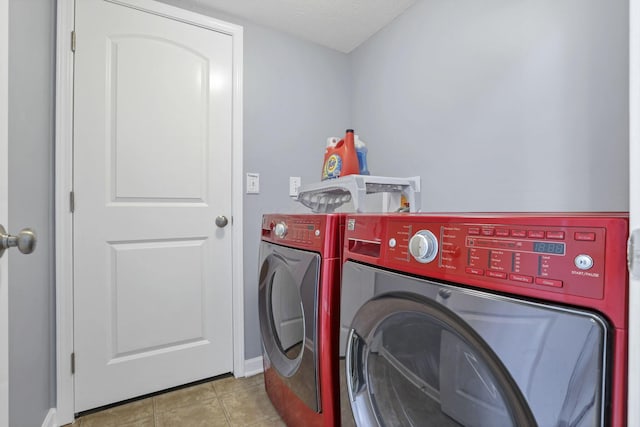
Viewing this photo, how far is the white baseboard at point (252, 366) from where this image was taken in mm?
1844

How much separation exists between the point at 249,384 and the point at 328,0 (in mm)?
2176

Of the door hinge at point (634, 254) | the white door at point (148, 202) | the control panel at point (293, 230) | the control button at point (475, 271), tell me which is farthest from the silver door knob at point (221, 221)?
the door hinge at point (634, 254)

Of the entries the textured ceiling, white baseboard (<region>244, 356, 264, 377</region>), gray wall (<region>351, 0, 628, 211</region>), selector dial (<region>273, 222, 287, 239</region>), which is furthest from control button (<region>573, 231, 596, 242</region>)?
white baseboard (<region>244, 356, 264, 377</region>)

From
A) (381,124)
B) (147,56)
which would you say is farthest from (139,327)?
(381,124)

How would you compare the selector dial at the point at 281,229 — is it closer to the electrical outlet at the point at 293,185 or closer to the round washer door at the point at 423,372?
the round washer door at the point at 423,372

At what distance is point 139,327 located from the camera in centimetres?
160

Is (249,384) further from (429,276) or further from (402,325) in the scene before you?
(429,276)

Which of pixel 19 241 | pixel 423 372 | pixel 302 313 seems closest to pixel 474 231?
pixel 423 372

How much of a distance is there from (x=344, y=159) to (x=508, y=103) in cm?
77

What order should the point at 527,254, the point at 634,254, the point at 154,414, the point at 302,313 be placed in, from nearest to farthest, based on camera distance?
1. the point at 634,254
2. the point at 527,254
3. the point at 302,313
4. the point at 154,414

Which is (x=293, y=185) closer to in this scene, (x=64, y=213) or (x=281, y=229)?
(x=281, y=229)

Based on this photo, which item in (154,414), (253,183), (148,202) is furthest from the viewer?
(253,183)

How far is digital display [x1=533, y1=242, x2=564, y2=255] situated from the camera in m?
0.48

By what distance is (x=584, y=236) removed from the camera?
457mm
